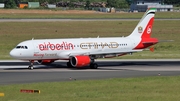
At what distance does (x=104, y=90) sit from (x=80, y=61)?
54.5ft

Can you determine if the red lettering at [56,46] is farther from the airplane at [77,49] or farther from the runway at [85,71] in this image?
the runway at [85,71]

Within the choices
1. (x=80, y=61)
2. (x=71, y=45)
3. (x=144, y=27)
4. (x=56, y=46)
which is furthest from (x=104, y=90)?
(x=144, y=27)

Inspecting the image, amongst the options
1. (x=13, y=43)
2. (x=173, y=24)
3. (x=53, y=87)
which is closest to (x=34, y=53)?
(x=53, y=87)

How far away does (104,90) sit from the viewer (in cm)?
3528

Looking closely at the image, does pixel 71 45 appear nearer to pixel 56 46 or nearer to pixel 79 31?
pixel 56 46

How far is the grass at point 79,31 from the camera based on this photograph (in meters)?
82.4

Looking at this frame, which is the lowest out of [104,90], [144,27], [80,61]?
[80,61]

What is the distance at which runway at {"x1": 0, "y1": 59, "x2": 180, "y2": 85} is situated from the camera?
4409 centimetres

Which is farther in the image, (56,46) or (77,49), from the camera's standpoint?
(77,49)

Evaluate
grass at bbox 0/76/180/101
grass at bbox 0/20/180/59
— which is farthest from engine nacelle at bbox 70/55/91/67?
grass at bbox 0/20/180/59

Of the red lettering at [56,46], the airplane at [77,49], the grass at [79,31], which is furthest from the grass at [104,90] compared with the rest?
the grass at [79,31]

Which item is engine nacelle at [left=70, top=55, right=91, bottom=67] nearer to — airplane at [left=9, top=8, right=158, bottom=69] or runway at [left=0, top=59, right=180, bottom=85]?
airplane at [left=9, top=8, right=158, bottom=69]

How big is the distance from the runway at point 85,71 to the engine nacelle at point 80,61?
641mm

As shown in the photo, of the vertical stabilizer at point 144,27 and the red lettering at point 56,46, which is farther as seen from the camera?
the vertical stabilizer at point 144,27
